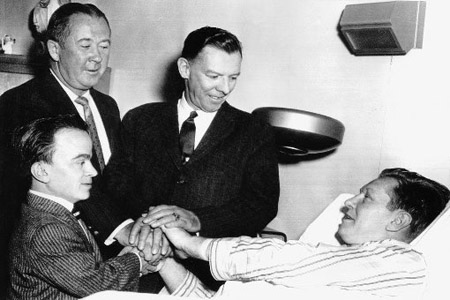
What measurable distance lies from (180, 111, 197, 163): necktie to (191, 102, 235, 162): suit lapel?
1.5 inches

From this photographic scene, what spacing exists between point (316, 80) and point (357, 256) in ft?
5.61

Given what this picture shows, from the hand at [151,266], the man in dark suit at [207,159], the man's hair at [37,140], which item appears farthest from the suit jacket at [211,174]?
the man's hair at [37,140]

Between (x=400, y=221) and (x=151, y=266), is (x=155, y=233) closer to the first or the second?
(x=151, y=266)

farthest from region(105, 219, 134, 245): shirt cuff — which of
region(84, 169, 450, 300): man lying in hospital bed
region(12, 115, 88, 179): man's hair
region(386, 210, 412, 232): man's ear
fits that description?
region(386, 210, 412, 232): man's ear

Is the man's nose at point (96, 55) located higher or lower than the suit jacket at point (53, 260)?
higher

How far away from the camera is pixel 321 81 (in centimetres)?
292

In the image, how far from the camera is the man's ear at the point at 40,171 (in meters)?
1.58

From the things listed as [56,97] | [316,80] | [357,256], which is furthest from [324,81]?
[357,256]

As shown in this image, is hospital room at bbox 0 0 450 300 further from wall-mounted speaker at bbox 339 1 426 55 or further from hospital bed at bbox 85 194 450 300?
hospital bed at bbox 85 194 450 300

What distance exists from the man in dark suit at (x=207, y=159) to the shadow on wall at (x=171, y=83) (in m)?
1.26

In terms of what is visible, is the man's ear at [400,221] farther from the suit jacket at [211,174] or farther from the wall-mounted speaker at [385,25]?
the wall-mounted speaker at [385,25]

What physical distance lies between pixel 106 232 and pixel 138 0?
6.89 ft

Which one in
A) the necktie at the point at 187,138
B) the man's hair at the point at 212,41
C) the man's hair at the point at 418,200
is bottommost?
the man's hair at the point at 418,200

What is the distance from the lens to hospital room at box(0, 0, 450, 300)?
2.46m
